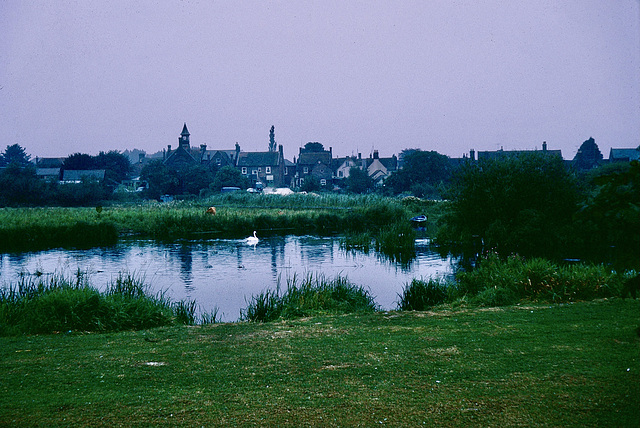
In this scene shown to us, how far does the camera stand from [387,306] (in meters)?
16.2

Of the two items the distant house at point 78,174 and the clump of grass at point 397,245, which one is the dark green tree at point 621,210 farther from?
the distant house at point 78,174

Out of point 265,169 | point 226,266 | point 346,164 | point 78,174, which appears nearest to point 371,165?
point 346,164

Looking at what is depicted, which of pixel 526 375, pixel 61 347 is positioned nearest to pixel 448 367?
pixel 526 375

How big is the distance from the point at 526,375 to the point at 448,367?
1.01m

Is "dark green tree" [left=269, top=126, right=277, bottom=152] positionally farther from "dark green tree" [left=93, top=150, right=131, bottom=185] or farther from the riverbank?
the riverbank

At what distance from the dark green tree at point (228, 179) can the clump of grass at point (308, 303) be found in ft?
229

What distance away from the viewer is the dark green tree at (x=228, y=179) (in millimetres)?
84062

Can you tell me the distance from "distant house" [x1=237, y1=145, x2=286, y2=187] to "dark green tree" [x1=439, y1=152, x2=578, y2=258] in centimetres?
8958

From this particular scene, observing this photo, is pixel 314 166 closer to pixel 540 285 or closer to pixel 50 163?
pixel 50 163

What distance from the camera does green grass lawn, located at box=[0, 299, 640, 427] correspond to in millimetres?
5742

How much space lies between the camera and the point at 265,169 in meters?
118

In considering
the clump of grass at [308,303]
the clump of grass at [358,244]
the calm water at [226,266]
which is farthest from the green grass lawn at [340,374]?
the clump of grass at [358,244]

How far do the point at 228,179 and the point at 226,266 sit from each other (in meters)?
61.5

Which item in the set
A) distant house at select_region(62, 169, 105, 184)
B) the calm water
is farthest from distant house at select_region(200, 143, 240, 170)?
the calm water
